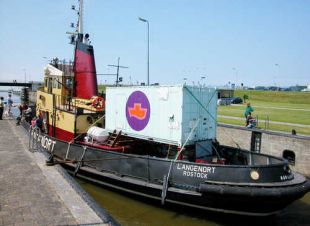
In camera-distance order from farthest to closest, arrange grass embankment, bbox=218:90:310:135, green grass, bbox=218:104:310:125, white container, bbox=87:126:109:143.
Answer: green grass, bbox=218:104:310:125
grass embankment, bbox=218:90:310:135
white container, bbox=87:126:109:143

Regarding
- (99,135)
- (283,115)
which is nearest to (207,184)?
(99,135)

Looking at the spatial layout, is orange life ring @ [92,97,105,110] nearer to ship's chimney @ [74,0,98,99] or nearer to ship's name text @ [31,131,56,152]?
ship's chimney @ [74,0,98,99]

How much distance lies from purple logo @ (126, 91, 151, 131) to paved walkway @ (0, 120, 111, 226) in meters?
3.08

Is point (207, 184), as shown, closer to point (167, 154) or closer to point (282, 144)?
point (167, 154)

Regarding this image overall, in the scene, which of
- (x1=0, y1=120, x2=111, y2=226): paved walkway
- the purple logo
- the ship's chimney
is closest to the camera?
(x1=0, y1=120, x2=111, y2=226): paved walkway

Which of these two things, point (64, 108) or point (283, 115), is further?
point (283, 115)

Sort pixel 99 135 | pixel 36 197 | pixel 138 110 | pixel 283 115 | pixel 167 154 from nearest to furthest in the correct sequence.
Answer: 1. pixel 36 197
2. pixel 167 154
3. pixel 138 110
4. pixel 99 135
5. pixel 283 115

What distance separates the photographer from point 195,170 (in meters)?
9.52

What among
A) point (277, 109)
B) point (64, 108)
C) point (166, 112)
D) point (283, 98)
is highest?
point (166, 112)

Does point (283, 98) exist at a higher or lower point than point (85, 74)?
lower

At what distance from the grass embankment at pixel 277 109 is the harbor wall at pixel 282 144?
279cm

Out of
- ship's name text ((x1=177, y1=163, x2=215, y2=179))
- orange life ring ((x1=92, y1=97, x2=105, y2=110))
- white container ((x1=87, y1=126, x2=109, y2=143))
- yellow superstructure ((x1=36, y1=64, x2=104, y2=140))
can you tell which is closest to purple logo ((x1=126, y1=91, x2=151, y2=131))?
white container ((x1=87, y1=126, x2=109, y2=143))

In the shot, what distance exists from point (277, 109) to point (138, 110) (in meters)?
24.2

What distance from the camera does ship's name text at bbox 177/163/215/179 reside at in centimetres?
935
